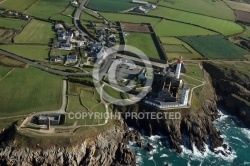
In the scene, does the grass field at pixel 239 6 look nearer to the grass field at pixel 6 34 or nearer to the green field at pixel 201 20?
the green field at pixel 201 20

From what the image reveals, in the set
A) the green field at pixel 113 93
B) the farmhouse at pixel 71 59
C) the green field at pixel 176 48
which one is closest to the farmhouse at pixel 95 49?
the farmhouse at pixel 71 59

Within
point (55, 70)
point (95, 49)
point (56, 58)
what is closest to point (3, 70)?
point (55, 70)

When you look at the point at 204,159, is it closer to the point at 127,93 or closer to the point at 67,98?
the point at 127,93

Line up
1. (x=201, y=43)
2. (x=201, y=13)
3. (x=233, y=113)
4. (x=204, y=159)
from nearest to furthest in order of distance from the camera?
(x=204, y=159) < (x=233, y=113) < (x=201, y=43) < (x=201, y=13)

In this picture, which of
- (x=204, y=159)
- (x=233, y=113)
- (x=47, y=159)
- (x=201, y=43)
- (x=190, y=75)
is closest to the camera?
(x=47, y=159)

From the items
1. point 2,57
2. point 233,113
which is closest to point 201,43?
point 233,113

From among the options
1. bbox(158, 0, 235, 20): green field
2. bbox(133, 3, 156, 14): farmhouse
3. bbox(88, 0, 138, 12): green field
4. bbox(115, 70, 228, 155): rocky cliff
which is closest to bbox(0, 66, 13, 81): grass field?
bbox(115, 70, 228, 155): rocky cliff

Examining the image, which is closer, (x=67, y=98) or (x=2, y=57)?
(x=67, y=98)
